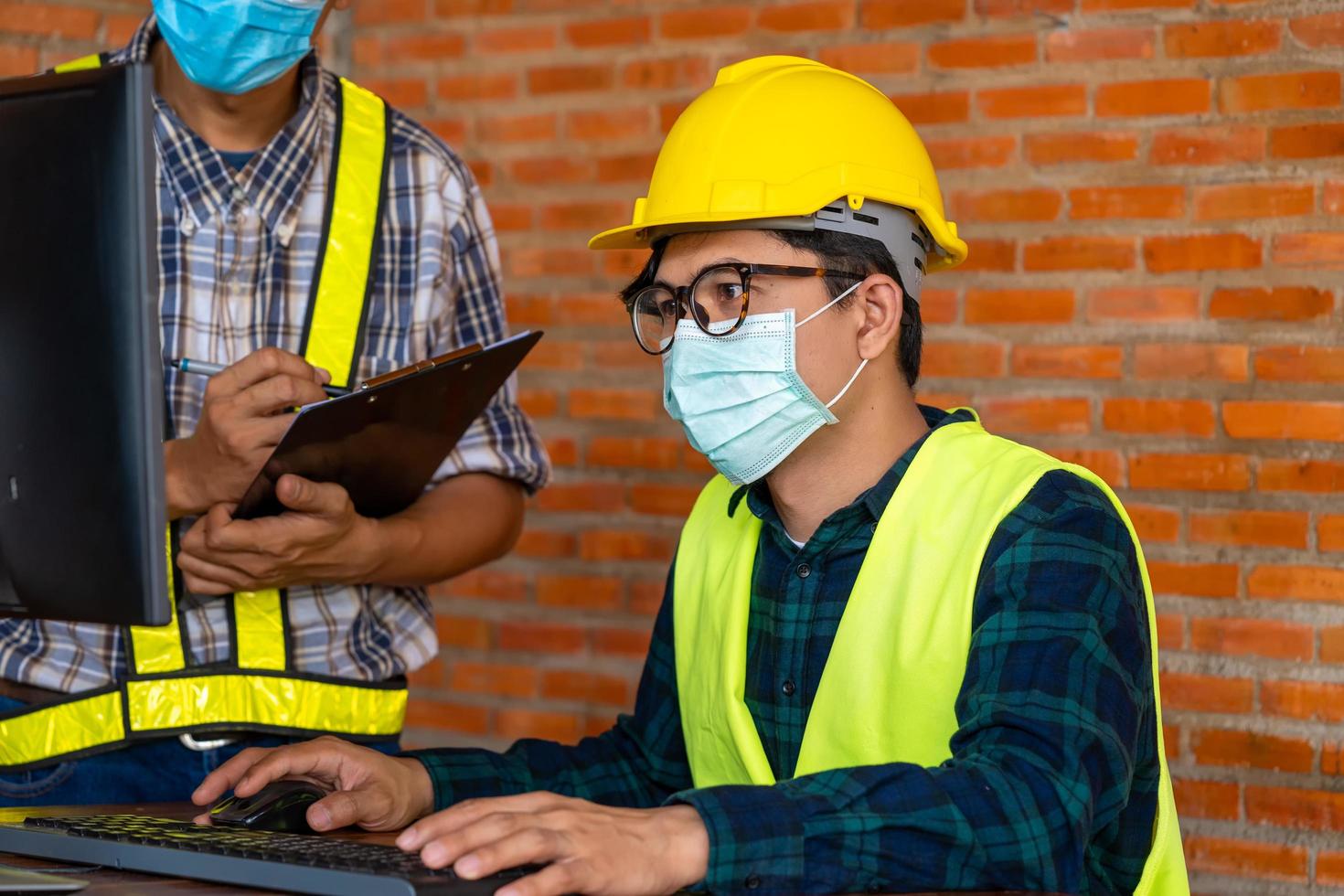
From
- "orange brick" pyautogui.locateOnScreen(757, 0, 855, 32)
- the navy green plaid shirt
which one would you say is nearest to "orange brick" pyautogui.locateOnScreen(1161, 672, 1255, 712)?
the navy green plaid shirt

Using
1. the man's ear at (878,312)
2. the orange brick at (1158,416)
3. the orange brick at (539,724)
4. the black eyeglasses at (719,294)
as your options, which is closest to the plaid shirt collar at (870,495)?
the man's ear at (878,312)

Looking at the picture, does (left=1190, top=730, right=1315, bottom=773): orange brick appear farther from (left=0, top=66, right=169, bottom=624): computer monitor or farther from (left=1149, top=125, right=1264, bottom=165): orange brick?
(left=0, top=66, right=169, bottom=624): computer monitor

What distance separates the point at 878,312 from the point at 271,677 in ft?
3.11

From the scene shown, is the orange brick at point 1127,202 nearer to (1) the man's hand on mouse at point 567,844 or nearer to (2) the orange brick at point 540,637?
(2) the orange brick at point 540,637

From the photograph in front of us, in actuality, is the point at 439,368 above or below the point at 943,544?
above

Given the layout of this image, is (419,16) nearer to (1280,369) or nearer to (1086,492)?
(1280,369)

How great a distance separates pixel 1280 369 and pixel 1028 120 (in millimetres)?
730

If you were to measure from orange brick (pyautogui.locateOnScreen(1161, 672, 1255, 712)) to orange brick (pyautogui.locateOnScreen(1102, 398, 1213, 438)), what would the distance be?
494mm

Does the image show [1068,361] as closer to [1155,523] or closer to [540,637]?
[1155,523]

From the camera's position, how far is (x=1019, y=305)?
10.5ft

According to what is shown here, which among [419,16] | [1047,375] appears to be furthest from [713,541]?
[419,16]

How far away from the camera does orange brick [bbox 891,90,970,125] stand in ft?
10.6

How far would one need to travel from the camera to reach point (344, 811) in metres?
1.65

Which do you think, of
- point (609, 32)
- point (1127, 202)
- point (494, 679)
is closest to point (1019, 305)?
point (1127, 202)
